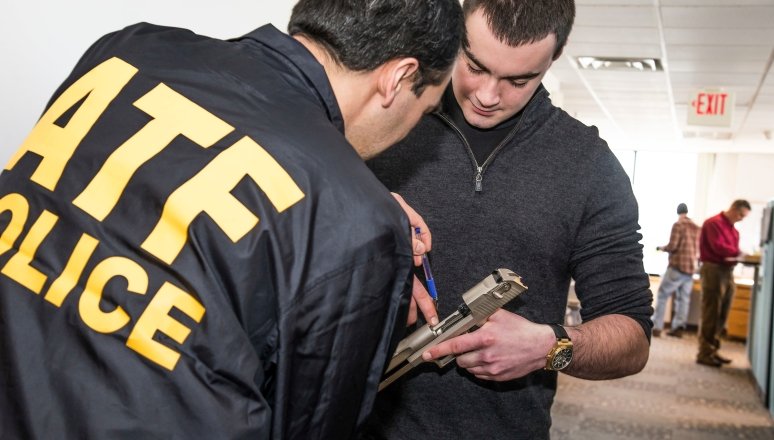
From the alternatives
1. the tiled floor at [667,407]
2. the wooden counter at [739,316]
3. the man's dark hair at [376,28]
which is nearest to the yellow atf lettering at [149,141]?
the man's dark hair at [376,28]

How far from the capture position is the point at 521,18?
4.54 ft

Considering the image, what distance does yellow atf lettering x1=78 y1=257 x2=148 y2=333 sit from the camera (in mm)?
718

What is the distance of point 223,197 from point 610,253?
0.88 meters

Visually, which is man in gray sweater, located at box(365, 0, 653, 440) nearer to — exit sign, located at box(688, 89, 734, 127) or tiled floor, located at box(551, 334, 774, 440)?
tiled floor, located at box(551, 334, 774, 440)

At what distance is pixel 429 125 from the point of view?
4.94 feet

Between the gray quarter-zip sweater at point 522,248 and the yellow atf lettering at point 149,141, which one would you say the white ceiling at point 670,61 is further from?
the yellow atf lettering at point 149,141

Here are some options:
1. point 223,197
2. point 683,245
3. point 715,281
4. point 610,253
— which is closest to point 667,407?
point 715,281

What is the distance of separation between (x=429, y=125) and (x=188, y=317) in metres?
0.89

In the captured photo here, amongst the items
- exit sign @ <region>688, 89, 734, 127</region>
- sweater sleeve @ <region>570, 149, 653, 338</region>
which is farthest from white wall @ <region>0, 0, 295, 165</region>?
exit sign @ <region>688, 89, 734, 127</region>

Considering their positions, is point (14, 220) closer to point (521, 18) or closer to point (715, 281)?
point (521, 18)

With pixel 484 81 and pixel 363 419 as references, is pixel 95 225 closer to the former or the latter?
pixel 363 419

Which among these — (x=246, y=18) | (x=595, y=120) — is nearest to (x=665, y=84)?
(x=595, y=120)

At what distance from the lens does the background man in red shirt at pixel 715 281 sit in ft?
24.2

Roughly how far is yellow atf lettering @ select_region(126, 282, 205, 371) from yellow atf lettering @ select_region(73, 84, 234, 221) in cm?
11
